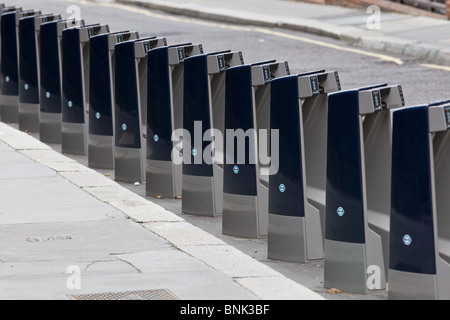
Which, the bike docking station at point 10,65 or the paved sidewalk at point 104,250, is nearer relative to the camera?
the paved sidewalk at point 104,250

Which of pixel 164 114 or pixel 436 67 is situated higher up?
pixel 164 114

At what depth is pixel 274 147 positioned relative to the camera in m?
7.36

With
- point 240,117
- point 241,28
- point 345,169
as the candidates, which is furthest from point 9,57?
point 241,28

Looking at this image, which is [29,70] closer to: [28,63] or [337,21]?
[28,63]

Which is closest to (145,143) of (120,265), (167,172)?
(167,172)

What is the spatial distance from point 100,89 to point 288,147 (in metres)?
3.26

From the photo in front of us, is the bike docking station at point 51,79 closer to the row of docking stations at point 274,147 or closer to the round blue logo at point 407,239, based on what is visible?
the row of docking stations at point 274,147

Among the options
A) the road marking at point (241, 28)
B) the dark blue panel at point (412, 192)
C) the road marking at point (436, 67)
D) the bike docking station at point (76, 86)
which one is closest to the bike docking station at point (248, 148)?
the dark blue panel at point (412, 192)

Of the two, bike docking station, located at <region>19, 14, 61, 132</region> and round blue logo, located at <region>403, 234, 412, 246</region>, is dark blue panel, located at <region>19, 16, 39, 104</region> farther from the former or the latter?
round blue logo, located at <region>403, 234, 412, 246</region>

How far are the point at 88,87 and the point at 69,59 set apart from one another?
0.36m

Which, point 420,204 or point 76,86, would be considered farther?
point 76,86

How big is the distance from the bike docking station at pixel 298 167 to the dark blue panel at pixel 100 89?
3.02 metres

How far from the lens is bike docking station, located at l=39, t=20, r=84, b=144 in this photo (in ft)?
36.3

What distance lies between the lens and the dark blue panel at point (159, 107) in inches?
349
